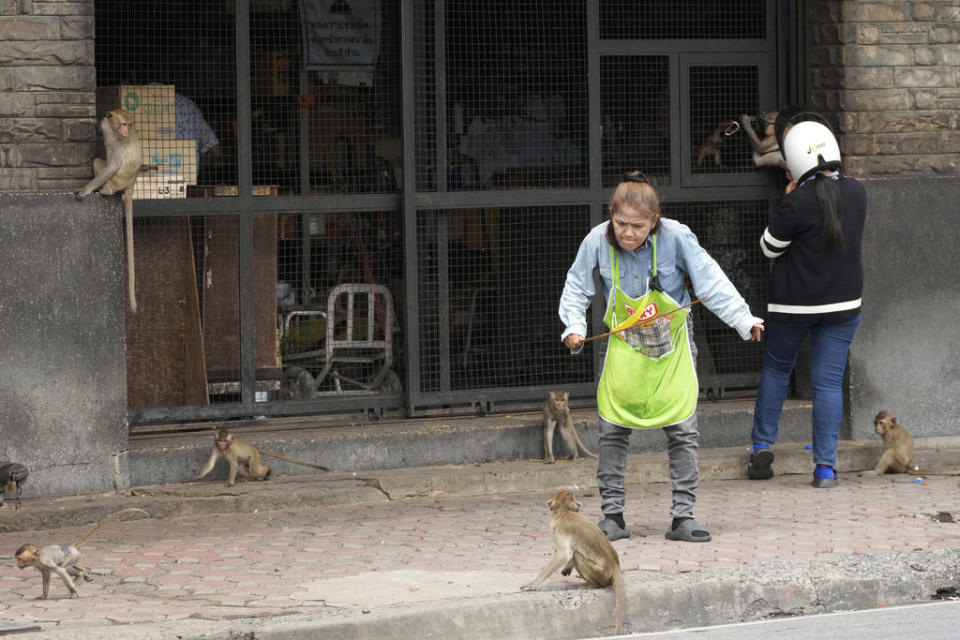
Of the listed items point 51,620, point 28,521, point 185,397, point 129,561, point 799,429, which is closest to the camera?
point 51,620

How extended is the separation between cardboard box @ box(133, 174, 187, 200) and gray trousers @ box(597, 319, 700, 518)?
3587 millimetres

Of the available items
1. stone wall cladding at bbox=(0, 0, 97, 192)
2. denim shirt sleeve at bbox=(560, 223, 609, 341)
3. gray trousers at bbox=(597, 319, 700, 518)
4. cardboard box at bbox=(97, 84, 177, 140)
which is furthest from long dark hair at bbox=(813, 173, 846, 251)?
stone wall cladding at bbox=(0, 0, 97, 192)

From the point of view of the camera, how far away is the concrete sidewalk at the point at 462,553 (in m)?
6.53

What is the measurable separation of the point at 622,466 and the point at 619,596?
147 centimetres

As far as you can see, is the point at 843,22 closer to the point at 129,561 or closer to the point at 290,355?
the point at 290,355

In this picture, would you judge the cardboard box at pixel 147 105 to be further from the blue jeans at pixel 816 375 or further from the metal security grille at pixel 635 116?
the blue jeans at pixel 816 375

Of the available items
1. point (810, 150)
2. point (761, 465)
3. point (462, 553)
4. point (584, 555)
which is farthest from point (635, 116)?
point (584, 555)

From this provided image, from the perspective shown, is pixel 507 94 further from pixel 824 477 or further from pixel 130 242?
pixel 824 477

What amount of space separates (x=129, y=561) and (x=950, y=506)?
4592 mm

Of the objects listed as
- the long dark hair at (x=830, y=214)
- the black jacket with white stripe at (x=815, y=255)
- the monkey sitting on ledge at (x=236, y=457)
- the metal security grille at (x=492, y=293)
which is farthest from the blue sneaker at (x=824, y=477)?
the monkey sitting on ledge at (x=236, y=457)

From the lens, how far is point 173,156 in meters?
10.1

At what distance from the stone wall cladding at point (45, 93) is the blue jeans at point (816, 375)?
14.4 feet

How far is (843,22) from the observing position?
10484 millimetres

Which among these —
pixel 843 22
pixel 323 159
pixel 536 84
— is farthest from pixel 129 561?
pixel 843 22
